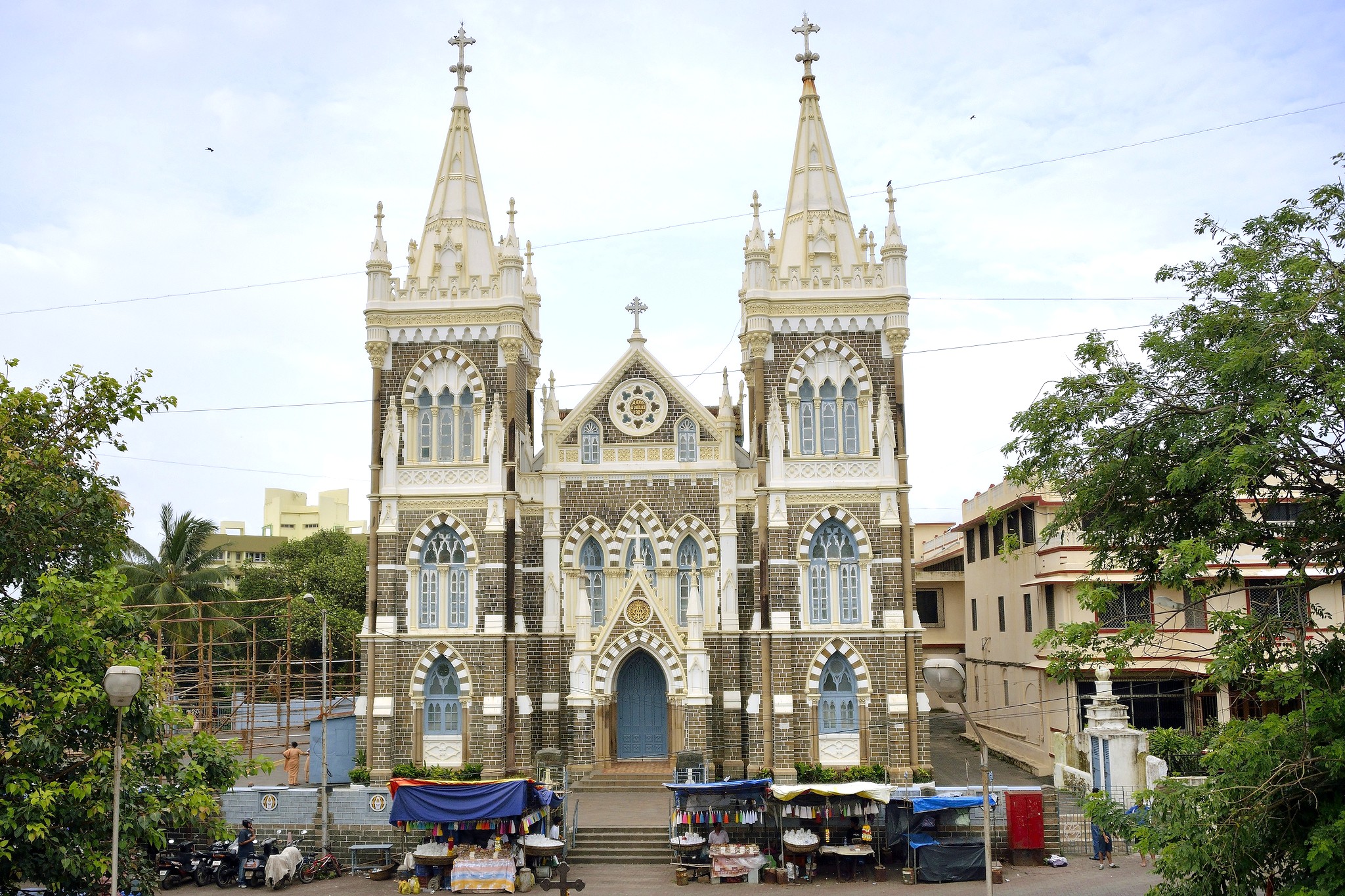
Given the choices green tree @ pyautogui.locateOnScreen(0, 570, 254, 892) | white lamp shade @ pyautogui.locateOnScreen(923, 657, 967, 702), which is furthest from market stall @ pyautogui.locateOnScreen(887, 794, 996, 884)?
green tree @ pyautogui.locateOnScreen(0, 570, 254, 892)

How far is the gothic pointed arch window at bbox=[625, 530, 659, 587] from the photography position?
34.2 meters

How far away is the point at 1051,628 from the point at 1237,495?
68.9ft

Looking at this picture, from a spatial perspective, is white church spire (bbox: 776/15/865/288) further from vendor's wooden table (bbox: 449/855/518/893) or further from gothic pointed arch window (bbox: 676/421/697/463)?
vendor's wooden table (bbox: 449/855/518/893)

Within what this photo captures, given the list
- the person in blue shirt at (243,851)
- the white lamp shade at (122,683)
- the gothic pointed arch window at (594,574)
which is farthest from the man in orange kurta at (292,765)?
the white lamp shade at (122,683)

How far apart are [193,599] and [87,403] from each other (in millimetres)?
29559

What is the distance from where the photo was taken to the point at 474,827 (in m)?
24.5

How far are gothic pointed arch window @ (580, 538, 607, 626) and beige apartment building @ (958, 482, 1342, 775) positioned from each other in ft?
36.7

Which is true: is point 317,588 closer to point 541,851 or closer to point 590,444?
point 590,444

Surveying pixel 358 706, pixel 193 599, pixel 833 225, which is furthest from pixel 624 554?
pixel 193 599

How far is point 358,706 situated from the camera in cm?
3281

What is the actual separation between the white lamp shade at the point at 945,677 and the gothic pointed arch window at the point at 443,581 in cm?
2053

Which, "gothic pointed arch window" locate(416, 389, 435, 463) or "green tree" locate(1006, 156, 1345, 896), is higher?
"gothic pointed arch window" locate(416, 389, 435, 463)

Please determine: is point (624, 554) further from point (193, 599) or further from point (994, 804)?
point (193, 599)

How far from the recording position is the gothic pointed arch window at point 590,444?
34781 mm
